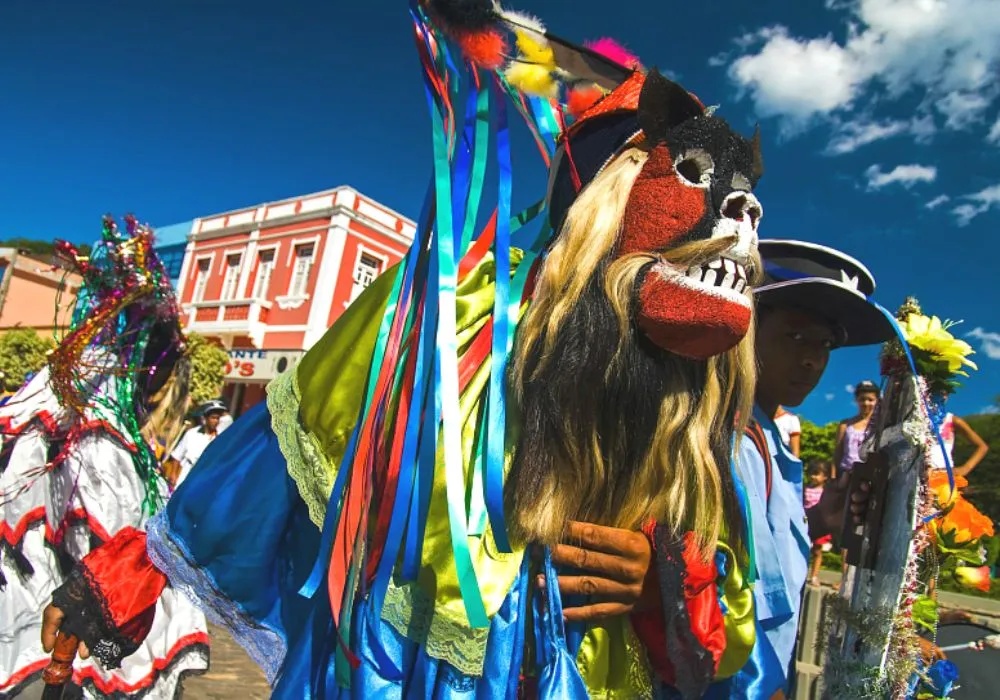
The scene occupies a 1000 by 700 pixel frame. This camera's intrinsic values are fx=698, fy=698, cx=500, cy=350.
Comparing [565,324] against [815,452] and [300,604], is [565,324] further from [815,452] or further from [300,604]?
[815,452]

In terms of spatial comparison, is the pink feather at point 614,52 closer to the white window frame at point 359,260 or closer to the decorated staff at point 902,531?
the decorated staff at point 902,531

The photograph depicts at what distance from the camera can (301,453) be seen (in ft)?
4.65

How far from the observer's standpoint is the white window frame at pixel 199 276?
23.1m

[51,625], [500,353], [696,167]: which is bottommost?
[51,625]

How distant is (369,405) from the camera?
52.5 inches

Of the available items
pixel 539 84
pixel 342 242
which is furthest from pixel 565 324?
pixel 342 242

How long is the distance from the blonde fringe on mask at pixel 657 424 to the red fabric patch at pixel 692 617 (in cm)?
3

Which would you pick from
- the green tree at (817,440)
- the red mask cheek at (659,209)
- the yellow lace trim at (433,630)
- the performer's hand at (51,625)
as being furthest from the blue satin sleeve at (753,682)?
the green tree at (817,440)

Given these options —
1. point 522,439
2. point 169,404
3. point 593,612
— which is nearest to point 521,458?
point 522,439

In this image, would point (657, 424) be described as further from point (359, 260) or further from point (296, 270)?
point (296, 270)

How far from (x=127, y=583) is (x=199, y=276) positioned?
2411 cm

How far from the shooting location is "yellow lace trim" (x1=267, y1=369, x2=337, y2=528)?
1.37 metres

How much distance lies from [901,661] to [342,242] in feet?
61.0

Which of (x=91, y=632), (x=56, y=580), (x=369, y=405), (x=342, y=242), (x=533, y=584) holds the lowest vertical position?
(x=56, y=580)
